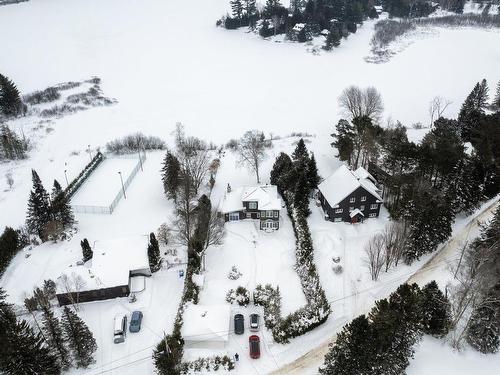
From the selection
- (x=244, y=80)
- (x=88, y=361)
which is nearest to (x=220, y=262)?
(x=88, y=361)

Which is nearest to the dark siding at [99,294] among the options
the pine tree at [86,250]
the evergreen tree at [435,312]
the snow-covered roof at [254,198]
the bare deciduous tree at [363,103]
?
the pine tree at [86,250]

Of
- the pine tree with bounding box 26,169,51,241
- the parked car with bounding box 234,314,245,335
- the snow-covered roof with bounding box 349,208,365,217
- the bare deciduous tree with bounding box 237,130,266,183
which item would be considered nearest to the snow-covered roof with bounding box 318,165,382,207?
the snow-covered roof with bounding box 349,208,365,217

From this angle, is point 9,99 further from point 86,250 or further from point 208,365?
point 208,365

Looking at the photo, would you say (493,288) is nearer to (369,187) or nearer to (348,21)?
(369,187)

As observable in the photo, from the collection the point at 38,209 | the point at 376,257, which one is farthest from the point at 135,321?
the point at 376,257

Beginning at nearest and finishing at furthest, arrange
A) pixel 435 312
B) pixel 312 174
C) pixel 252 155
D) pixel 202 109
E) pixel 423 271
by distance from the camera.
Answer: pixel 435 312, pixel 423 271, pixel 312 174, pixel 252 155, pixel 202 109

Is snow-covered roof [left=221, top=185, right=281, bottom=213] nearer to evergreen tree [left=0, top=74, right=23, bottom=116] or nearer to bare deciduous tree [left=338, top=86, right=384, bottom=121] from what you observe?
bare deciduous tree [left=338, top=86, right=384, bottom=121]

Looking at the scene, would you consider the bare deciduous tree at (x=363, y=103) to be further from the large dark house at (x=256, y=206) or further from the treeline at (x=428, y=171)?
the large dark house at (x=256, y=206)
